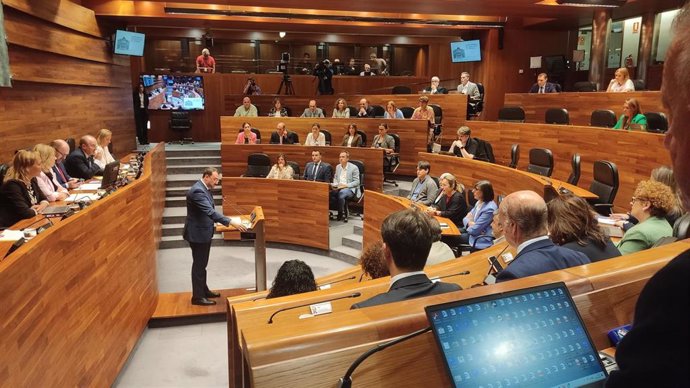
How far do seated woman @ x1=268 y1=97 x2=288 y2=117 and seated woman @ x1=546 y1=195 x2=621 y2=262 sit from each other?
8.05 metres

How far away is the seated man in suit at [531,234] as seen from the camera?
78.0 inches

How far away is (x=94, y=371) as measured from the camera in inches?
133

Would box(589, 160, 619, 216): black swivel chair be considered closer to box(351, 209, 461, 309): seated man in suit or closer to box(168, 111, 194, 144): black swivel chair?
box(351, 209, 461, 309): seated man in suit

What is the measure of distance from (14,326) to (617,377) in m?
2.51

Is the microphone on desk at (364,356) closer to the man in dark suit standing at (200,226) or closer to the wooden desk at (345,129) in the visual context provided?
the man in dark suit standing at (200,226)

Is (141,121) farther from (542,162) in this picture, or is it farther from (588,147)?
(588,147)

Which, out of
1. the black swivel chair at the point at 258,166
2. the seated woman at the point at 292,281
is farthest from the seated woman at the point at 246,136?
the seated woman at the point at 292,281

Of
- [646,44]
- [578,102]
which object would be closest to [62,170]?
[578,102]

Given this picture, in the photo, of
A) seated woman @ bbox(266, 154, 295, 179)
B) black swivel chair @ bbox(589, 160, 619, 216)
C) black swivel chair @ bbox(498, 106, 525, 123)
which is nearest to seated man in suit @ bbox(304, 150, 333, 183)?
seated woman @ bbox(266, 154, 295, 179)

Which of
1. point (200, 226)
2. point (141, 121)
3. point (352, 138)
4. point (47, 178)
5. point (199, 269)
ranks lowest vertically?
point (199, 269)

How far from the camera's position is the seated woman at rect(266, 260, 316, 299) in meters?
2.71

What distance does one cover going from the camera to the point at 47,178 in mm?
5270

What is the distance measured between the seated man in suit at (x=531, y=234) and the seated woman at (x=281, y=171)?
5.72 metres

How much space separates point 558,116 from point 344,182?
3.29m
